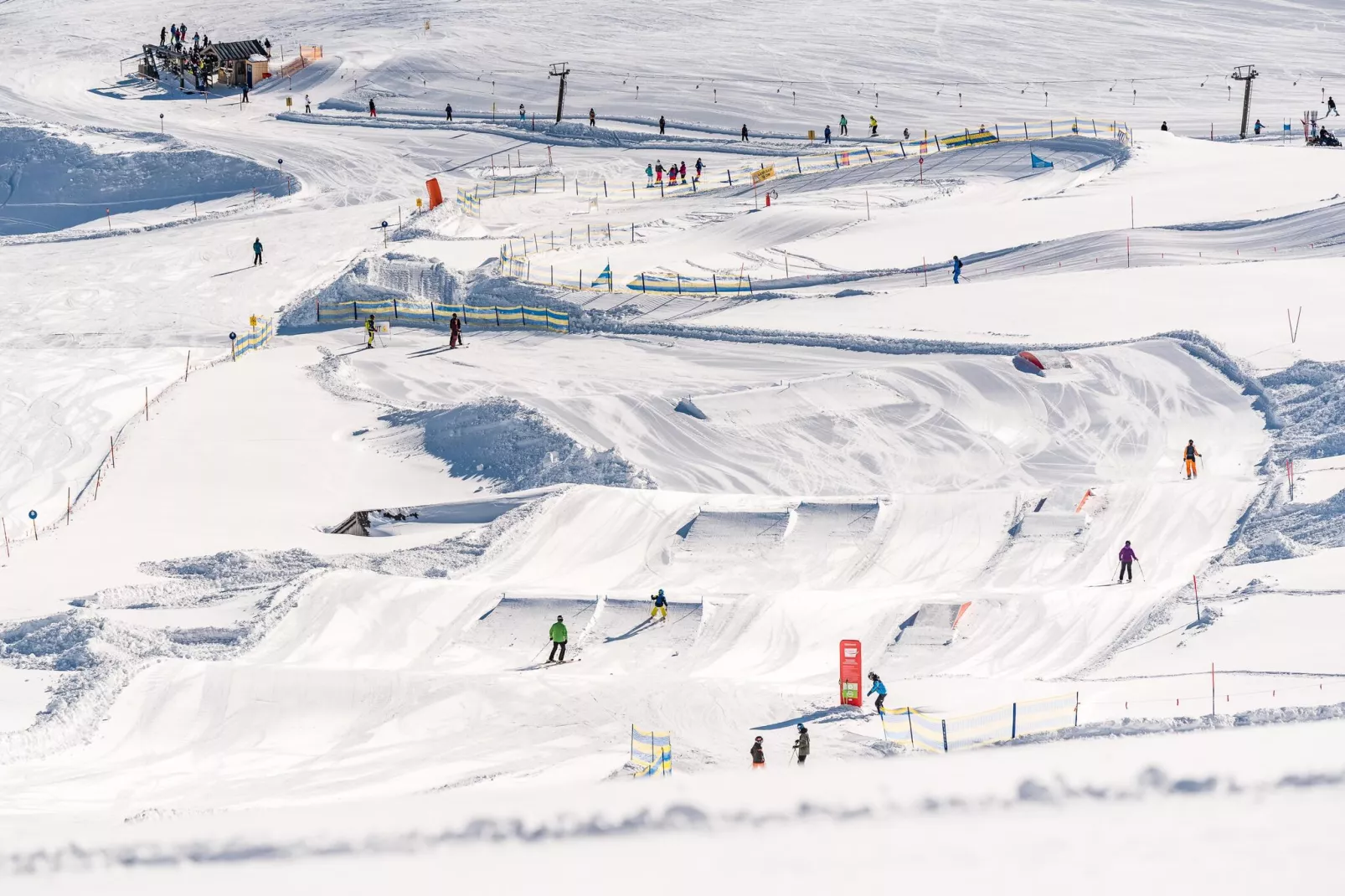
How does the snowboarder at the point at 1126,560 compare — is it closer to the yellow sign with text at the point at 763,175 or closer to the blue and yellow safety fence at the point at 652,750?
the blue and yellow safety fence at the point at 652,750

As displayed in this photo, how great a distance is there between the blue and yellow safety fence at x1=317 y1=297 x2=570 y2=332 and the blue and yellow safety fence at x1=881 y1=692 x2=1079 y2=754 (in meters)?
24.8

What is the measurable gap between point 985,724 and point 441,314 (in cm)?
2843

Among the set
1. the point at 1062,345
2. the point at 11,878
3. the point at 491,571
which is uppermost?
the point at 11,878

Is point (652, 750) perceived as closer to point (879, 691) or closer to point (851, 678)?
point (879, 691)

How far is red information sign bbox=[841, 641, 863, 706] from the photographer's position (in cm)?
1844

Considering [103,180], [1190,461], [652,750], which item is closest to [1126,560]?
[1190,461]

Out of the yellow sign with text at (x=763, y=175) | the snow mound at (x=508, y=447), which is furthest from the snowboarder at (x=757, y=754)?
the yellow sign with text at (x=763, y=175)

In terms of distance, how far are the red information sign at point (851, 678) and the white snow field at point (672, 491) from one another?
41 cm

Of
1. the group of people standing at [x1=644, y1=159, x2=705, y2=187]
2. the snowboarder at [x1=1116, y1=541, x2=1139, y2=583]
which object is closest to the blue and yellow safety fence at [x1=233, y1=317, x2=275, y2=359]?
the group of people standing at [x1=644, y1=159, x2=705, y2=187]

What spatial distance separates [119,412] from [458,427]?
8.28 metres

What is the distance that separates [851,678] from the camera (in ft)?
61.3

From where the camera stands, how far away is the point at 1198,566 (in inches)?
930

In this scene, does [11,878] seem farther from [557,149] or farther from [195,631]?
[557,149]

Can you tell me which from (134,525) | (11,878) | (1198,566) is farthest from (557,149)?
(11,878)
